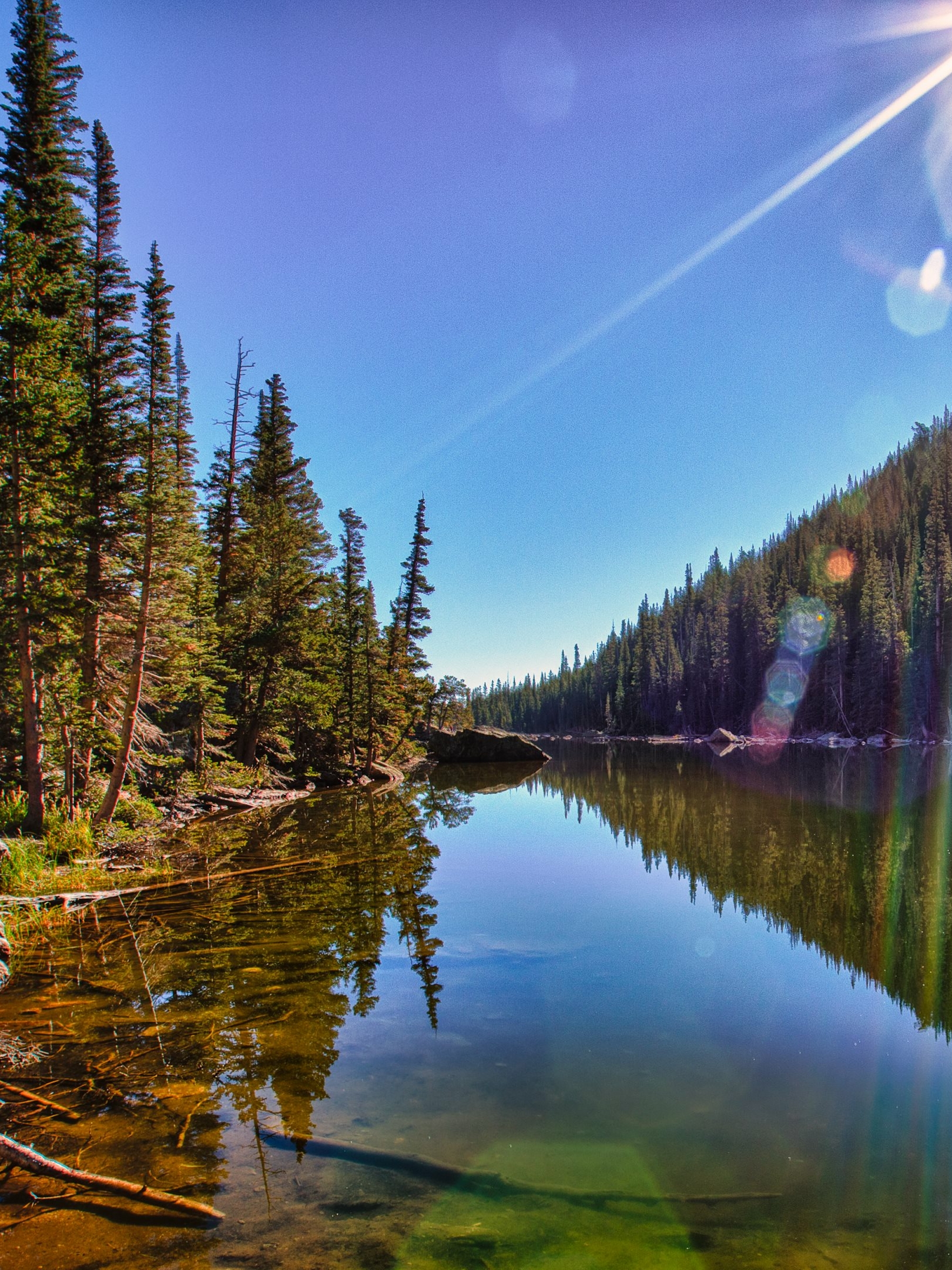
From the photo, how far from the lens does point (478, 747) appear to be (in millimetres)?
52375

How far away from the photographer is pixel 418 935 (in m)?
9.33

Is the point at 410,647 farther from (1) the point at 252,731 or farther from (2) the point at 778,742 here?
(2) the point at 778,742

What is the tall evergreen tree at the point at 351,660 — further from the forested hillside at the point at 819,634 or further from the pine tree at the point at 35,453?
the forested hillside at the point at 819,634

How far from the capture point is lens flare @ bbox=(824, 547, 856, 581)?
83.5 meters

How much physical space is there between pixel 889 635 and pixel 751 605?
1010 inches

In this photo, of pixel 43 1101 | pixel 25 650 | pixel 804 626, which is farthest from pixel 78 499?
pixel 804 626

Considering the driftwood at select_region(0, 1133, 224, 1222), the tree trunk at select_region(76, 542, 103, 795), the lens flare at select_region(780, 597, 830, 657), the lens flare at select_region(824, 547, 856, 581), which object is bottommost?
the driftwood at select_region(0, 1133, 224, 1222)

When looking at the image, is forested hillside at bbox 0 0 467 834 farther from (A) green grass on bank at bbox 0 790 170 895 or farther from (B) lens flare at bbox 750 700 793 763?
(B) lens flare at bbox 750 700 793 763

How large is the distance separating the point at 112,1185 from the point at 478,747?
4906cm

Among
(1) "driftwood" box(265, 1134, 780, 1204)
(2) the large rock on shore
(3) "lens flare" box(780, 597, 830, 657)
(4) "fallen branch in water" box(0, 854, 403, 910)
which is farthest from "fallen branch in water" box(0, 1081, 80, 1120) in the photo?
(3) "lens flare" box(780, 597, 830, 657)

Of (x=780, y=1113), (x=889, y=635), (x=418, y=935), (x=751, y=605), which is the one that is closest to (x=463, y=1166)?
(x=780, y=1113)

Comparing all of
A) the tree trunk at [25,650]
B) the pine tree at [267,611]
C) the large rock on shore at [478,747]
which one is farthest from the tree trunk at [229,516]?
the large rock on shore at [478,747]

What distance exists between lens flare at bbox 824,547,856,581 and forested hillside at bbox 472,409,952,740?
0.59 feet

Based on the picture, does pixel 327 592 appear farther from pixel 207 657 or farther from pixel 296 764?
pixel 207 657
